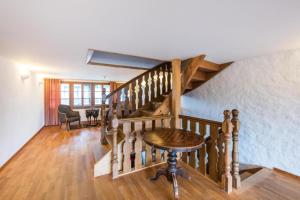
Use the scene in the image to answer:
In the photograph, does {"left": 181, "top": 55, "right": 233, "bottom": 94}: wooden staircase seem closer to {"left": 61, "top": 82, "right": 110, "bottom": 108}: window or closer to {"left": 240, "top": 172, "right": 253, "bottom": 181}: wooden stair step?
{"left": 240, "top": 172, "right": 253, "bottom": 181}: wooden stair step

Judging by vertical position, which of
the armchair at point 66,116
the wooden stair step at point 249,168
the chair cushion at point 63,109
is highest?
the chair cushion at point 63,109

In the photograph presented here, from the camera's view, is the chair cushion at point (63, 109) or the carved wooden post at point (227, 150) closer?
the carved wooden post at point (227, 150)

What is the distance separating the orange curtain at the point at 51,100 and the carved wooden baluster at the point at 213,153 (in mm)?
5884

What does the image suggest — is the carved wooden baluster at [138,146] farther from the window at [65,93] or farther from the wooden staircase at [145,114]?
the window at [65,93]

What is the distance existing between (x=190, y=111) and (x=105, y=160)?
2.60 m

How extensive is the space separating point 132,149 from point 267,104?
7.75 feet

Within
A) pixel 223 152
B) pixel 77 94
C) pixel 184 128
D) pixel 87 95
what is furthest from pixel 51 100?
pixel 223 152

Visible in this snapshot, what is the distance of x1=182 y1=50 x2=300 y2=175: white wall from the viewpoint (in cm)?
216

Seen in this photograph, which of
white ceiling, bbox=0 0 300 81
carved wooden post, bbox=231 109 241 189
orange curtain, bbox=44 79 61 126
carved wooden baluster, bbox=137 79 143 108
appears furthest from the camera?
orange curtain, bbox=44 79 61 126

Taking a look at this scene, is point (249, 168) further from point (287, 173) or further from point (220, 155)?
point (220, 155)

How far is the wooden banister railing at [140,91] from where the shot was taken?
3277 mm

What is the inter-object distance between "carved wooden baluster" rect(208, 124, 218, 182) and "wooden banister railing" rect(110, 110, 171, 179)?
80 cm

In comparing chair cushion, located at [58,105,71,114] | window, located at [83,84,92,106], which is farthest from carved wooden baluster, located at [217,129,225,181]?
window, located at [83,84,92,106]

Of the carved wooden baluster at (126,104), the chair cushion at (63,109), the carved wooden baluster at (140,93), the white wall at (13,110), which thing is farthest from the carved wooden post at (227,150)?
the chair cushion at (63,109)
